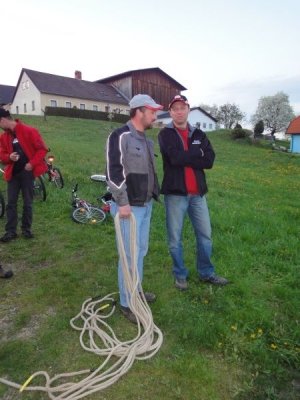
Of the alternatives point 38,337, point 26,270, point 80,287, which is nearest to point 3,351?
point 38,337

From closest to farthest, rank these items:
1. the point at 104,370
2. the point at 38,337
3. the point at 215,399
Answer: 1. the point at 215,399
2. the point at 104,370
3. the point at 38,337

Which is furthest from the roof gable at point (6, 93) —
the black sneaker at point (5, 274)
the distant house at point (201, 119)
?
the black sneaker at point (5, 274)

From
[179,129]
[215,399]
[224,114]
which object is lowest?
[215,399]

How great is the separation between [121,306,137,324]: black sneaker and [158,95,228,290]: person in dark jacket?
0.86 m

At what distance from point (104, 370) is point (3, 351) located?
988 millimetres

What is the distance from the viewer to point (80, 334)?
142 inches

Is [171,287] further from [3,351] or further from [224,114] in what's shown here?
[224,114]

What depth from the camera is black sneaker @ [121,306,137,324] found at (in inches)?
152

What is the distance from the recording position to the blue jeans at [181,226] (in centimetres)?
437

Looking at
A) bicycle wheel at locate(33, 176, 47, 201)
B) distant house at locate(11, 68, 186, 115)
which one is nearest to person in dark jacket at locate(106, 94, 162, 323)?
bicycle wheel at locate(33, 176, 47, 201)

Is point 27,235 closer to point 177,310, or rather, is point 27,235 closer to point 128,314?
point 128,314

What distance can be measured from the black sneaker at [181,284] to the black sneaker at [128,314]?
0.86m

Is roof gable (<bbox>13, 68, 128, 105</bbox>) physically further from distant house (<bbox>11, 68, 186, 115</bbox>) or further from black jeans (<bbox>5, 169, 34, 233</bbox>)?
black jeans (<bbox>5, 169, 34, 233</bbox>)

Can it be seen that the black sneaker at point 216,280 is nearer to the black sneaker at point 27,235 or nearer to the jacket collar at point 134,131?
the jacket collar at point 134,131
